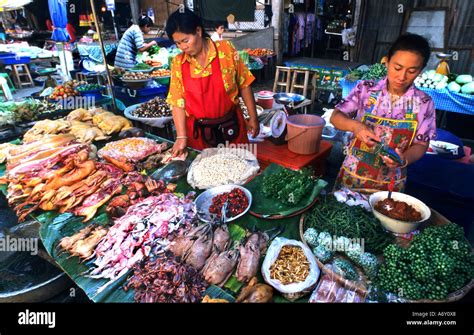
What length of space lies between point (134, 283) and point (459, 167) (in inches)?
137

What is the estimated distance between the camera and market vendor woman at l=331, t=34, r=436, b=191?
1895 mm

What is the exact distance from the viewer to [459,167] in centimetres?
304

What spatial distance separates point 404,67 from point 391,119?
0.45 m

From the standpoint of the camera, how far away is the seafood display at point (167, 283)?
162 centimetres

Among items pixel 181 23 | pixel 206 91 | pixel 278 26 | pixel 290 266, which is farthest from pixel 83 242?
pixel 278 26

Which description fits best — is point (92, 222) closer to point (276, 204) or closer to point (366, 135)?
point (276, 204)

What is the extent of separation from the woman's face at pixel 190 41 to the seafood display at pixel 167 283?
1.93 metres

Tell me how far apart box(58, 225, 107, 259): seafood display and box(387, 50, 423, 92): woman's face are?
2.47 meters

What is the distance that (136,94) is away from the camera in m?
5.65

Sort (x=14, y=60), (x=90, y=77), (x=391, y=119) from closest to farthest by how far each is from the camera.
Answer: (x=391, y=119) < (x=90, y=77) < (x=14, y=60)

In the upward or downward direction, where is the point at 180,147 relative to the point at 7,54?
downward
